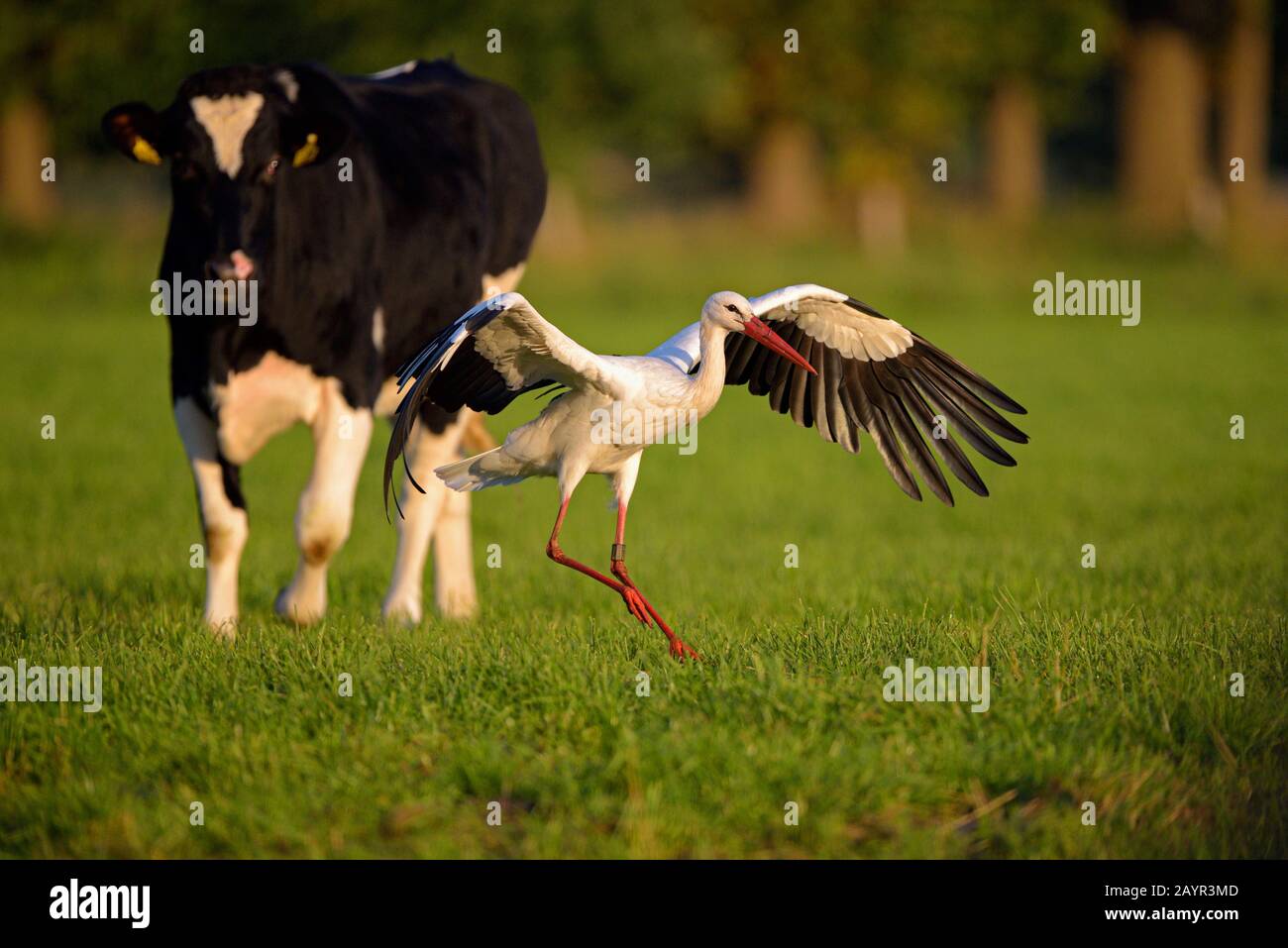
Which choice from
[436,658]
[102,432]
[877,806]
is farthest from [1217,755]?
[102,432]

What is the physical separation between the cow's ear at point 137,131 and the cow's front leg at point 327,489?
1420 millimetres

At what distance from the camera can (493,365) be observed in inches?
263

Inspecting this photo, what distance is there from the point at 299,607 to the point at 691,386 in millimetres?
2776

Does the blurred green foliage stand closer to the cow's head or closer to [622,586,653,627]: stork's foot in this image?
the cow's head

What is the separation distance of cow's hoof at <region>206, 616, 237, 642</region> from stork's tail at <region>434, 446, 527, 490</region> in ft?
3.89

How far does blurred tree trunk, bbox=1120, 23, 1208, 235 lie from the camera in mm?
39969

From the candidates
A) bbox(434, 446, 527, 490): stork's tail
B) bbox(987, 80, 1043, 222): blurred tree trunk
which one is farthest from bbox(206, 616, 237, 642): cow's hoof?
bbox(987, 80, 1043, 222): blurred tree trunk

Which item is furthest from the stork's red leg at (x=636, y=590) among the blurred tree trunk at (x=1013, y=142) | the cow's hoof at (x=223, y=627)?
the blurred tree trunk at (x=1013, y=142)

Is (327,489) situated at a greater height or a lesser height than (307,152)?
lesser

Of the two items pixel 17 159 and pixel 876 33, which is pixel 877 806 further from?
pixel 876 33

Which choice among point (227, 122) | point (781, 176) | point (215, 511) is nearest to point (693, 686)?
point (215, 511)

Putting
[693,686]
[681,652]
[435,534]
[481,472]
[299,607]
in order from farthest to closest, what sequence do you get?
[435,534]
[299,607]
[481,472]
[681,652]
[693,686]

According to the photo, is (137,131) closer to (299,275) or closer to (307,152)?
(307,152)

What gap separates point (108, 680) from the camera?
21.6 ft
